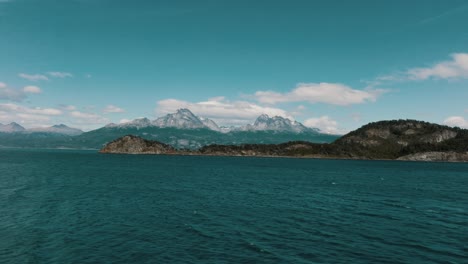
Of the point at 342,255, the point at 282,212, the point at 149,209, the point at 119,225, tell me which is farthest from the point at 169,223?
the point at 342,255

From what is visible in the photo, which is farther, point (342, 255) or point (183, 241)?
point (183, 241)

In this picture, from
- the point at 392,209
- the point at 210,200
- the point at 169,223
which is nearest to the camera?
the point at 169,223

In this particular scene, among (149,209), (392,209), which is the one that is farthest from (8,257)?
(392,209)

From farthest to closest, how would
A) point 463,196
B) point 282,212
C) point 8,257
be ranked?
point 463,196 → point 282,212 → point 8,257

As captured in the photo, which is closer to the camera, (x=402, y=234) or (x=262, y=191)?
(x=402, y=234)

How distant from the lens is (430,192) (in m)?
112

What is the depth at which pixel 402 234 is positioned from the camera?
5509 cm

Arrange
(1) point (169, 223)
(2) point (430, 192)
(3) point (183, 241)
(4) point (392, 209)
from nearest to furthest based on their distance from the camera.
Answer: (3) point (183, 241), (1) point (169, 223), (4) point (392, 209), (2) point (430, 192)

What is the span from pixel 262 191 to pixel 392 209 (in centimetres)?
4080

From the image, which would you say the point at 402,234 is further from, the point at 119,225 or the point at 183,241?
the point at 119,225

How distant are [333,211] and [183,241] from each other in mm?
38737

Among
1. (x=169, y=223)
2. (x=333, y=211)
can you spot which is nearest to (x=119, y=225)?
(x=169, y=223)

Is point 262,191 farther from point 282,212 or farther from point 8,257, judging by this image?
point 8,257

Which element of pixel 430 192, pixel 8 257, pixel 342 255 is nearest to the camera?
pixel 8 257
